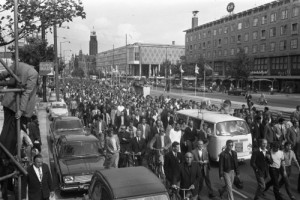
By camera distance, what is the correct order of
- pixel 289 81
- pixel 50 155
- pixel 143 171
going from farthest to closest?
1. pixel 289 81
2. pixel 50 155
3. pixel 143 171

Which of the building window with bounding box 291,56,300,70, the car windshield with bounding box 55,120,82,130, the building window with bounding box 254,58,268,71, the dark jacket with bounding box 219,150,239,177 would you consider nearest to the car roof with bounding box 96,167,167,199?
the dark jacket with bounding box 219,150,239,177

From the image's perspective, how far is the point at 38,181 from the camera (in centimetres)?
664

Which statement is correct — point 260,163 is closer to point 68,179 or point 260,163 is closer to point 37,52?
point 68,179

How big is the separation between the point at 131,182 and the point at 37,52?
2340cm

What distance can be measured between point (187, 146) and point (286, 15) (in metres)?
57.8

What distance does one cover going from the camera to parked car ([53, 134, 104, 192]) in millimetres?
9062

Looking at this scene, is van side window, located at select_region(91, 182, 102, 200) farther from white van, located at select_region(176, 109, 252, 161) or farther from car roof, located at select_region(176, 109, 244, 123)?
car roof, located at select_region(176, 109, 244, 123)

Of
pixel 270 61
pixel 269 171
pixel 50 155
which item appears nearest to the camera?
pixel 269 171

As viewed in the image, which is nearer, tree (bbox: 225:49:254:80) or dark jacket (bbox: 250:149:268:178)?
dark jacket (bbox: 250:149:268:178)

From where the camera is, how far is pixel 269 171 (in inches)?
344

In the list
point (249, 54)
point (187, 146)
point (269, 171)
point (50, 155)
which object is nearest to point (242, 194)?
point (269, 171)

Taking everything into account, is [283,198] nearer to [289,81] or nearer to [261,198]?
[261,198]

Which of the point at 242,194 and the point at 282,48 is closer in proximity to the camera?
the point at 242,194

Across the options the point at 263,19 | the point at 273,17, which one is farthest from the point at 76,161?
the point at 263,19
